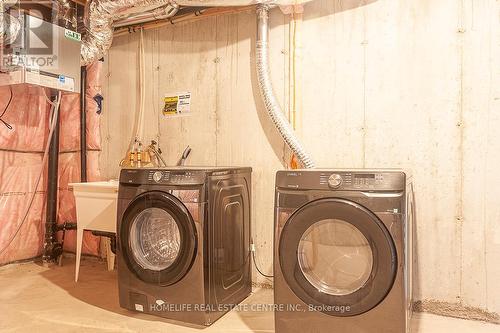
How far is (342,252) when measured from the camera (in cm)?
173

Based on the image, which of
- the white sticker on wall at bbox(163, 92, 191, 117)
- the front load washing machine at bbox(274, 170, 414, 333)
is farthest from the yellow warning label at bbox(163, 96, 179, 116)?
the front load washing machine at bbox(274, 170, 414, 333)

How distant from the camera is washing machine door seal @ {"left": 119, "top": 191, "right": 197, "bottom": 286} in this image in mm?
2002

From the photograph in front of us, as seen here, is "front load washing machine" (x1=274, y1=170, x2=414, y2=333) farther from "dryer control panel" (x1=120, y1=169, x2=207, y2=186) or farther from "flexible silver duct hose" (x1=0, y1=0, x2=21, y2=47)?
"flexible silver duct hose" (x1=0, y1=0, x2=21, y2=47)

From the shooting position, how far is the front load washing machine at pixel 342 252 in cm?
159

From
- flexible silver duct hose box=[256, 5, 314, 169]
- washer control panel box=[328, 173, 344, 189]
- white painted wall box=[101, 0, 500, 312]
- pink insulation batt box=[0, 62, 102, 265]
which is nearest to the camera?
washer control panel box=[328, 173, 344, 189]

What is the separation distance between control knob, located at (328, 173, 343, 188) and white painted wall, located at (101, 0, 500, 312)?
2.56 feet

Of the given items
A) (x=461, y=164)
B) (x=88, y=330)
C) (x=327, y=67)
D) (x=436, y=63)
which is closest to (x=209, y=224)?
(x=88, y=330)

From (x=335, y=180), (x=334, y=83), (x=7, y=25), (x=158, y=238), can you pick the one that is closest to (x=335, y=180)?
(x=335, y=180)

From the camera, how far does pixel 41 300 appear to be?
96.0 inches

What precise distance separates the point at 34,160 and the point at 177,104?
1.53 m

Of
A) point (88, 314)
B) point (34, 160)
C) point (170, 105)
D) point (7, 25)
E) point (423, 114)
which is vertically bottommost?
point (88, 314)

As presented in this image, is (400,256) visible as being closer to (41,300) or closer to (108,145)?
(41,300)

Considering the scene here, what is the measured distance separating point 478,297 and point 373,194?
114cm

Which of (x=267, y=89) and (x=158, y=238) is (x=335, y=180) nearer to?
(x=267, y=89)
